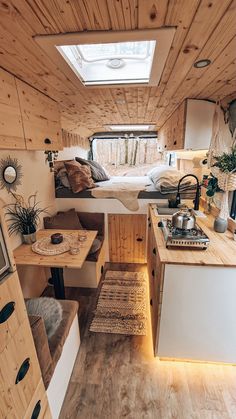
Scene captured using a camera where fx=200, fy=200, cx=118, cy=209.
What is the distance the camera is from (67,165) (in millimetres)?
2816

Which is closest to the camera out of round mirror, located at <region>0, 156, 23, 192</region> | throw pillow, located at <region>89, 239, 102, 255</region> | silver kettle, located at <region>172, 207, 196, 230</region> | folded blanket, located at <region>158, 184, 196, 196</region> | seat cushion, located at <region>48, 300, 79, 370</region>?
Result: seat cushion, located at <region>48, 300, 79, 370</region>

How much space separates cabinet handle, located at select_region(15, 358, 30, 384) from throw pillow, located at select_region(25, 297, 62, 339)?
17.1 inches

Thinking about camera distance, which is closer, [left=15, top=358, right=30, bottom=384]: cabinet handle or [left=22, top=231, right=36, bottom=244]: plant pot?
[left=15, top=358, right=30, bottom=384]: cabinet handle

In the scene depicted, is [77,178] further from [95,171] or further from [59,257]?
[59,257]

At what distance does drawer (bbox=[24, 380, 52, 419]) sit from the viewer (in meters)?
0.83

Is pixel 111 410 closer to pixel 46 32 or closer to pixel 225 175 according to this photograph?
pixel 225 175

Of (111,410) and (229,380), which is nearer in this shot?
(111,410)

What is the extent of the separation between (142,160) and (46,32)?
13.7 ft

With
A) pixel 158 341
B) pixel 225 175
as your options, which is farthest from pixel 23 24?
pixel 158 341

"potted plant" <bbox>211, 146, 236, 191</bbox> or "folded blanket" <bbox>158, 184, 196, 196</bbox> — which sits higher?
"potted plant" <bbox>211, 146, 236, 191</bbox>

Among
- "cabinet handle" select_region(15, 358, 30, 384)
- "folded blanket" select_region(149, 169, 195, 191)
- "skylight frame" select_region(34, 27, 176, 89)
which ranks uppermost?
"skylight frame" select_region(34, 27, 176, 89)

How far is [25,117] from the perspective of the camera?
57.9 inches

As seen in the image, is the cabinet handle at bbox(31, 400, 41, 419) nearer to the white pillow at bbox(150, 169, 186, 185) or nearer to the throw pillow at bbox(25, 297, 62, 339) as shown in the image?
the throw pillow at bbox(25, 297, 62, 339)

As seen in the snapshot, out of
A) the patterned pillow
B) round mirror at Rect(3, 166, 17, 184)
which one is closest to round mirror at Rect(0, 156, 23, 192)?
round mirror at Rect(3, 166, 17, 184)
